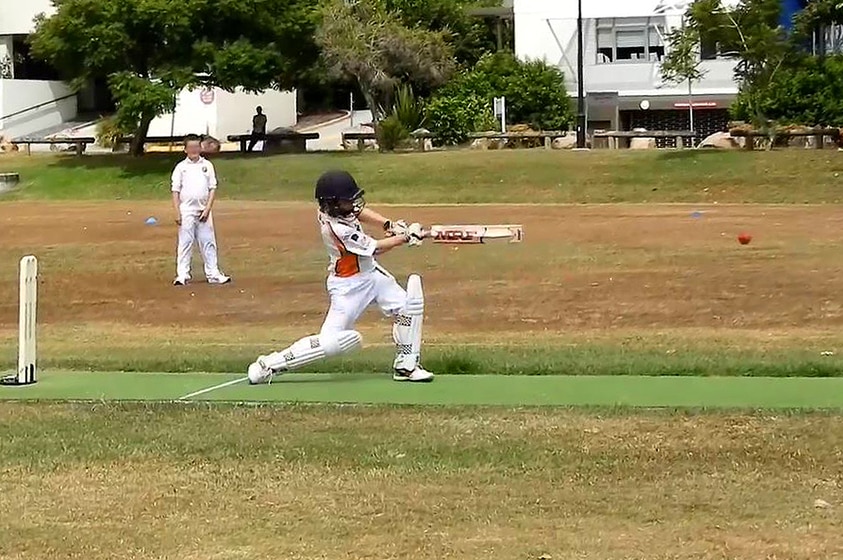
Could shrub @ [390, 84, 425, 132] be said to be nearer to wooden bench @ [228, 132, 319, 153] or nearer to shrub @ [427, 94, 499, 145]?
shrub @ [427, 94, 499, 145]

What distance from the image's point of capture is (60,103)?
66312 mm

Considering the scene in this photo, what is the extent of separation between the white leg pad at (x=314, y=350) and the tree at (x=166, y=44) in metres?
31.4

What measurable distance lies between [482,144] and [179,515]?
39216 millimetres

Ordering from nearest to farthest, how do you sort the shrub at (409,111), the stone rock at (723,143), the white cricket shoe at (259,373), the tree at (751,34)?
1. the white cricket shoe at (259,373)
2. the stone rock at (723,143)
3. the tree at (751,34)
4. the shrub at (409,111)

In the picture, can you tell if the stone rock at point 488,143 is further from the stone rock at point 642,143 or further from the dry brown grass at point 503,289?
the dry brown grass at point 503,289

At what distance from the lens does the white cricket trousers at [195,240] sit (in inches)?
717

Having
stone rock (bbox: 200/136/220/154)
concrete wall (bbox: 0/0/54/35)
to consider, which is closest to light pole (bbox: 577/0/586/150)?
stone rock (bbox: 200/136/220/154)

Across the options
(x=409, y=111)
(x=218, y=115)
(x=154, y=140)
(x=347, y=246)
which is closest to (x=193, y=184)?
(x=347, y=246)

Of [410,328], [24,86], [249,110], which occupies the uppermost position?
[24,86]

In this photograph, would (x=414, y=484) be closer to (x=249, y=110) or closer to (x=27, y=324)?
(x=27, y=324)

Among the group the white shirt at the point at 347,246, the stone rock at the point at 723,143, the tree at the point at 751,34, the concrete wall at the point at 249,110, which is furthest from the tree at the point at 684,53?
the white shirt at the point at 347,246

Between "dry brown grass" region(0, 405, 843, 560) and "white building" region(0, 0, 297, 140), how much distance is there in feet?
169

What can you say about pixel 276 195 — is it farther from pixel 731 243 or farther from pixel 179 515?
pixel 179 515

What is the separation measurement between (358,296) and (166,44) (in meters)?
33.4
